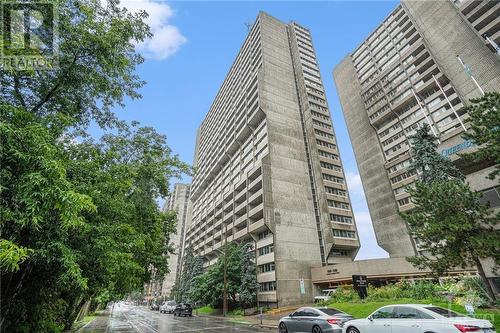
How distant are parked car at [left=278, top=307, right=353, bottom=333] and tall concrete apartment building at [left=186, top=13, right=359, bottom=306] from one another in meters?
25.7

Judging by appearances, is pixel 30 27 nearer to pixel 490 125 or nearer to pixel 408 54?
pixel 490 125

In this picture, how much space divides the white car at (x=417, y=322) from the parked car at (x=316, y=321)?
689 mm

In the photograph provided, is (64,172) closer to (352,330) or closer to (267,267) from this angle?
(352,330)

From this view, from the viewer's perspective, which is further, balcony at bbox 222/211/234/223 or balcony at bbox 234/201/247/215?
balcony at bbox 222/211/234/223

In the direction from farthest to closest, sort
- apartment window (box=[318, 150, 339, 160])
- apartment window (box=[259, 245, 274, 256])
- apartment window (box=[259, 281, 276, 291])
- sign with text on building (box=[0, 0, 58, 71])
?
apartment window (box=[318, 150, 339, 160]) → apartment window (box=[259, 245, 274, 256]) → apartment window (box=[259, 281, 276, 291]) → sign with text on building (box=[0, 0, 58, 71])

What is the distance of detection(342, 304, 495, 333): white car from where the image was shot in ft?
23.7

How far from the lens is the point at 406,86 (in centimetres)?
5975

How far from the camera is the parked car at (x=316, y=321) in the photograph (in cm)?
1100

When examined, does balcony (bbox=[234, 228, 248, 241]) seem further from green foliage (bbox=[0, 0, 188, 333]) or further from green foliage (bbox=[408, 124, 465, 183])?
green foliage (bbox=[0, 0, 188, 333])

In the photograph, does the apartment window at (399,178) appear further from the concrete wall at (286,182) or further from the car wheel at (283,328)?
the car wheel at (283,328)

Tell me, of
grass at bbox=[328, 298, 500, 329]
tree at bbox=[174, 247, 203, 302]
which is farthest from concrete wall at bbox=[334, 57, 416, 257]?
tree at bbox=[174, 247, 203, 302]

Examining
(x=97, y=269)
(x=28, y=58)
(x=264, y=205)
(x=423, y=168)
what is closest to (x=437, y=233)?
(x=423, y=168)

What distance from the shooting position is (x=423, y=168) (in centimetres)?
2445

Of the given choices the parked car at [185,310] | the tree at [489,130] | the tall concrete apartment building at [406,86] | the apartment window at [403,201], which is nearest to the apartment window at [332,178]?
the tall concrete apartment building at [406,86]
